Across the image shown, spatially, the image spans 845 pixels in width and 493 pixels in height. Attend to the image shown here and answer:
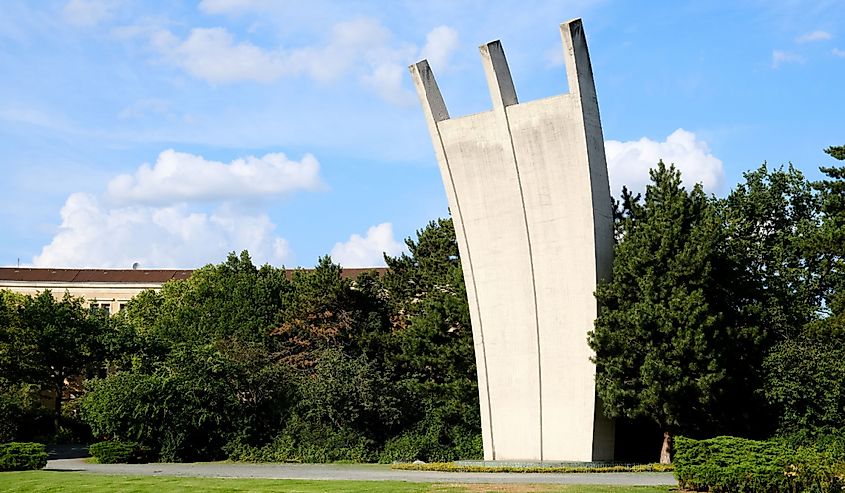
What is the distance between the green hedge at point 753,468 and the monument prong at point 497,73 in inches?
411

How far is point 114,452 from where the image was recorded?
27.9 meters

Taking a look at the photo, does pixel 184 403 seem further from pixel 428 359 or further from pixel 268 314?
pixel 268 314

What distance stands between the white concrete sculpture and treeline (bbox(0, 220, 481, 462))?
444 centimetres

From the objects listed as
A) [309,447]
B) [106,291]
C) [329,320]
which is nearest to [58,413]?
[329,320]

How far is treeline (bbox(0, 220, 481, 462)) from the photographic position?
1128 inches

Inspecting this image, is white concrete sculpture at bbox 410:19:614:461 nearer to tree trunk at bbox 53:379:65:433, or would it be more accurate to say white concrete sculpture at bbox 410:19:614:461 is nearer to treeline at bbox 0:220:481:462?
treeline at bbox 0:220:481:462

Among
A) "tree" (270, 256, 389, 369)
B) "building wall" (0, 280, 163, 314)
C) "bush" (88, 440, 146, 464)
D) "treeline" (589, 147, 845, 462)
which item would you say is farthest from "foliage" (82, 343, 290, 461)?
"building wall" (0, 280, 163, 314)

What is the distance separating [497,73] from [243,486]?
11914mm

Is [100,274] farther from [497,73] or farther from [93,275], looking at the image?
[497,73]

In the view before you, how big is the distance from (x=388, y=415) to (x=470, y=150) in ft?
32.4

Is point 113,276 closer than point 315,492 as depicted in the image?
No

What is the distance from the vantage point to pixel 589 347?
75.0ft

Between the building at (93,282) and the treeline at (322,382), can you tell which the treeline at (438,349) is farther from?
the building at (93,282)

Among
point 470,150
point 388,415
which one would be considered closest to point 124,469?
point 388,415
